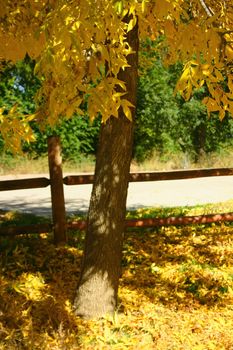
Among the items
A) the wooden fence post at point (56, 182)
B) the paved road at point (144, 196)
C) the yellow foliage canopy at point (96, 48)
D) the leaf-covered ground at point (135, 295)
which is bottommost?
the leaf-covered ground at point (135, 295)

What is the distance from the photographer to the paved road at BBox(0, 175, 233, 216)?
28.7 ft

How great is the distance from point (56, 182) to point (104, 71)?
2413 mm

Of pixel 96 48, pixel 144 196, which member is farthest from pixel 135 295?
pixel 144 196

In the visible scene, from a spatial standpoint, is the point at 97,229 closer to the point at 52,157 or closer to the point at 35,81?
the point at 52,157

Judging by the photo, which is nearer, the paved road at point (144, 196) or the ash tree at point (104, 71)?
the ash tree at point (104, 71)

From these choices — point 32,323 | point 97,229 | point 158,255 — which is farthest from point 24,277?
point 158,255

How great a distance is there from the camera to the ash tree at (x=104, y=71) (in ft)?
8.70

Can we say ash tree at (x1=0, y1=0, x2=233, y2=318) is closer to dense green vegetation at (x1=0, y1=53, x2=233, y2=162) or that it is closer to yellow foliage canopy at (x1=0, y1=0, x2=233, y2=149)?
yellow foliage canopy at (x1=0, y1=0, x2=233, y2=149)

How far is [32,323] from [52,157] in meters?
2.09

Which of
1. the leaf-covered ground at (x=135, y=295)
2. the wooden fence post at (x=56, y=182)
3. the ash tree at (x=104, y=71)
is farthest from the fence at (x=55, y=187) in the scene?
the ash tree at (x=104, y=71)

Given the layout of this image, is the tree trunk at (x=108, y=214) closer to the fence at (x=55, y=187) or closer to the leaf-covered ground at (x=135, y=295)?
the leaf-covered ground at (x=135, y=295)

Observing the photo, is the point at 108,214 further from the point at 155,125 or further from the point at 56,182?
the point at 155,125

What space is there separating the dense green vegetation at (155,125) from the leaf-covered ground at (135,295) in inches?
412

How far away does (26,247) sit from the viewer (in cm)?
527
